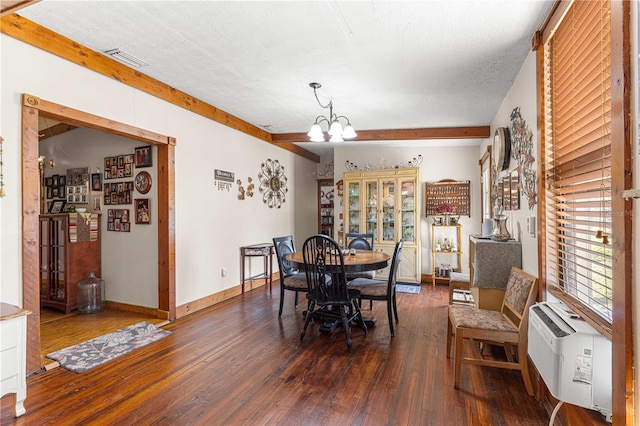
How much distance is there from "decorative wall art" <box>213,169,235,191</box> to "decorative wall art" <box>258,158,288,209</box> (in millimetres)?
771

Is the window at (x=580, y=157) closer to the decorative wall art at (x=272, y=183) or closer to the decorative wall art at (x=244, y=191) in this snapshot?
the decorative wall art at (x=244, y=191)

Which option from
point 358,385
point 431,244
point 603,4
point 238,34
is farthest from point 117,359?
point 431,244

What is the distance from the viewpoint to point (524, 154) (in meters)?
2.60

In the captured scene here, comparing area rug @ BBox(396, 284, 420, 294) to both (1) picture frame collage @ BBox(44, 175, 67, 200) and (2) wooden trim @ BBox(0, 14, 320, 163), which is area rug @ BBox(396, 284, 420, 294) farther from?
(1) picture frame collage @ BBox(44, 175, 67, 200)

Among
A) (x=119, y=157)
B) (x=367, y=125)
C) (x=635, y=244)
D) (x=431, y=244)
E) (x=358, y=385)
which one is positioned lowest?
(x=358, y=385)

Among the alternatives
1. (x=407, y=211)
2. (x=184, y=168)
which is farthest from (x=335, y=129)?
(x=407, y=211)

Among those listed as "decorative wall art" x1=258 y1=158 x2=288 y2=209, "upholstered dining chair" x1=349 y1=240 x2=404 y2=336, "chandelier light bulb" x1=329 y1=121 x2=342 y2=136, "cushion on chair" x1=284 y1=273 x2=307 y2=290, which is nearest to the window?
"upholstered dining chair" x1=349 y1=240 x2=404 y2=336

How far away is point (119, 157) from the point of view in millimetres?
4004

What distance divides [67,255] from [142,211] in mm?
1138

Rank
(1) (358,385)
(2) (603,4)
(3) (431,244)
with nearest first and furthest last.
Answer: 1. (2) (603,4)
2. (1) (358,385)
3. (3) (431,244)

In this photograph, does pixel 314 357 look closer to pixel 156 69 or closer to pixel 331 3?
pixel 331 3

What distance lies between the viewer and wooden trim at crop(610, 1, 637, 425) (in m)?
1.17

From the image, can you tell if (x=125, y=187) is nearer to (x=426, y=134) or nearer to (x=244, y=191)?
(x=244, y=191)

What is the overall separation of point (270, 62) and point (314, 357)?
2.48m
